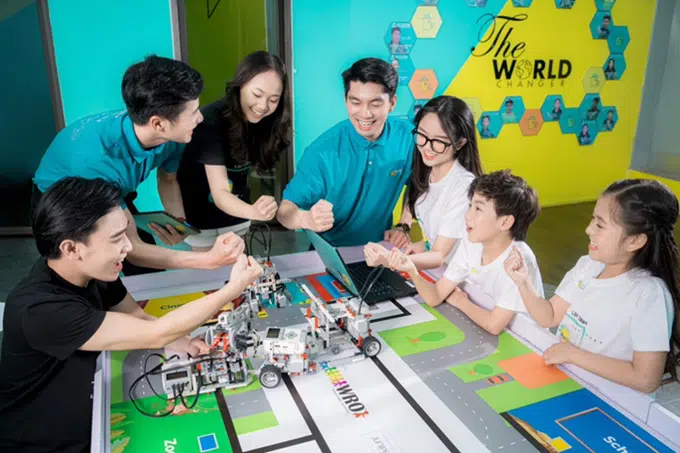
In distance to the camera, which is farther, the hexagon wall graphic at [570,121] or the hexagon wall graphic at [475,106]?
the hexagon wall graphic at [570,121]

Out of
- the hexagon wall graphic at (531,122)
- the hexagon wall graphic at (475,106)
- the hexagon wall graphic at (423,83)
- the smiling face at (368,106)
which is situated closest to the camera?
the smiling face at (368,106)

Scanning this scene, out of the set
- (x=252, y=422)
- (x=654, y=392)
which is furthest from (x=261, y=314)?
(x=654, y=392)

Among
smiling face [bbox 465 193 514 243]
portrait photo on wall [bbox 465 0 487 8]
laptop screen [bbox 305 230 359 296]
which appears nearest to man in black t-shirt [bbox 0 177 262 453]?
laptop screen [bbox 305 230 359 296]

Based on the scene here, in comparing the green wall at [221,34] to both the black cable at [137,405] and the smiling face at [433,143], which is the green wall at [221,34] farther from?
the black cable at [137,405]

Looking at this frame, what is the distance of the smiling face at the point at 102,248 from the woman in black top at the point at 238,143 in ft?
2.08

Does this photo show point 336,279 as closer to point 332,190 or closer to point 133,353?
point 332,190

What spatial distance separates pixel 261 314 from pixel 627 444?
3.24 ft

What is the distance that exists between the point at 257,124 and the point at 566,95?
3.87 meters

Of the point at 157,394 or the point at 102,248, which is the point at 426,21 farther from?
the point at 157,394

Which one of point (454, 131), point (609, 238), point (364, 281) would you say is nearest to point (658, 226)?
point (609, 238)

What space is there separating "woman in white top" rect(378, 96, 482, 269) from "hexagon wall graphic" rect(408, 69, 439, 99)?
2.42 metres

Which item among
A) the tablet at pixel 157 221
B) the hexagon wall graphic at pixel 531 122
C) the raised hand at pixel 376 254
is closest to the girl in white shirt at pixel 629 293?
the raised hand at pixel 376 254

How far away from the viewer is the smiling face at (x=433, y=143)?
184 cm

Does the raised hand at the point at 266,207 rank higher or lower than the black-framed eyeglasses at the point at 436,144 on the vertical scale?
lower
